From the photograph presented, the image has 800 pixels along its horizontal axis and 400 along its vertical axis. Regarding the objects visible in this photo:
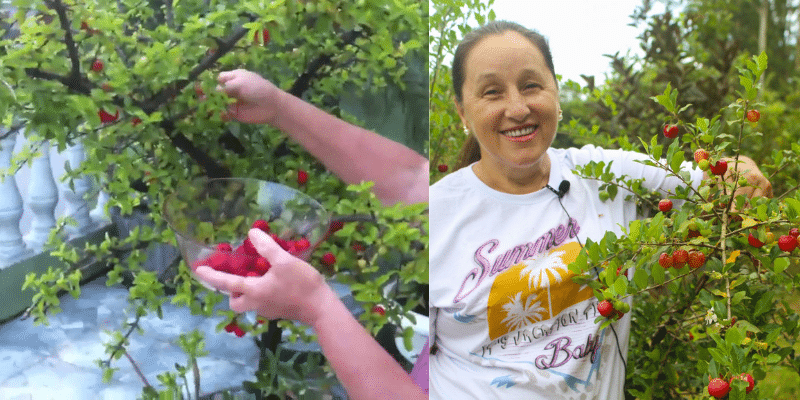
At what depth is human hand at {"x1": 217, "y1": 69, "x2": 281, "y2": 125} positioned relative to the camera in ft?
4.03

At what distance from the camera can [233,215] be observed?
1269 mm

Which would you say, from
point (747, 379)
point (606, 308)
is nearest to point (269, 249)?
point (606, 308)

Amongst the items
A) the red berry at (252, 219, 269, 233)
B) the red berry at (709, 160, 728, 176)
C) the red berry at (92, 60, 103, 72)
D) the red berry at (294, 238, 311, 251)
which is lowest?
the red berry at (294, 238, 311, 251)

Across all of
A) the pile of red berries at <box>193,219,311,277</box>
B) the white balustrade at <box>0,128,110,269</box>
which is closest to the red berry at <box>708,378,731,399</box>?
the pile of red berries at <box>193,219,311,277</box>

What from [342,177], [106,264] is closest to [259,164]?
[342,177]

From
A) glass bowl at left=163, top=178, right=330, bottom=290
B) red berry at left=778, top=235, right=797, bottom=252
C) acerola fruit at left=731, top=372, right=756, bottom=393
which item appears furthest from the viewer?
glass bowl at left=163, top=178, right=330, bottom=290

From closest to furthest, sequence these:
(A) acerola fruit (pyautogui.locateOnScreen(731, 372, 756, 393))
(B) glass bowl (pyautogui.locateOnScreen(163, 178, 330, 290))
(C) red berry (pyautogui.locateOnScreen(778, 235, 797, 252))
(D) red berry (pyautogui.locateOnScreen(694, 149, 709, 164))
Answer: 1. (A) acerola fruit (pyautogui.locateOnScreen(731, 372, 756, 393))
2. (C) red berry (pyautogui.locateOnScreen(778, 235, 797, 252))
3. (D) red berry (pyautogui.locateOnScreen(694, 149, 709, 164))
4. (B) glass bowl (pyautogui.locateOnScreen(163, 178, 330, 290))

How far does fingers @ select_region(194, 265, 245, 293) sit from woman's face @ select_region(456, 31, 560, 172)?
0.62 m

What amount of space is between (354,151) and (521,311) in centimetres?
52

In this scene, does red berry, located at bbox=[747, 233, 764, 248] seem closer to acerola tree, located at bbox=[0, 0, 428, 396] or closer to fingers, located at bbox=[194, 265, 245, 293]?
acerola tree, located at bbox=[0, 0, 428, 396]

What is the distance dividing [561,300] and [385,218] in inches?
17.1

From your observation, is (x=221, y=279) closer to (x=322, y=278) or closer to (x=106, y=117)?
(x=322, y=278)

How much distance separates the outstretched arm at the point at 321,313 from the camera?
1.24m

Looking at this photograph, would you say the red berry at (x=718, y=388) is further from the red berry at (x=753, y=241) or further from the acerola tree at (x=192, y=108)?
the acerola tree at (x=192, y=108)
